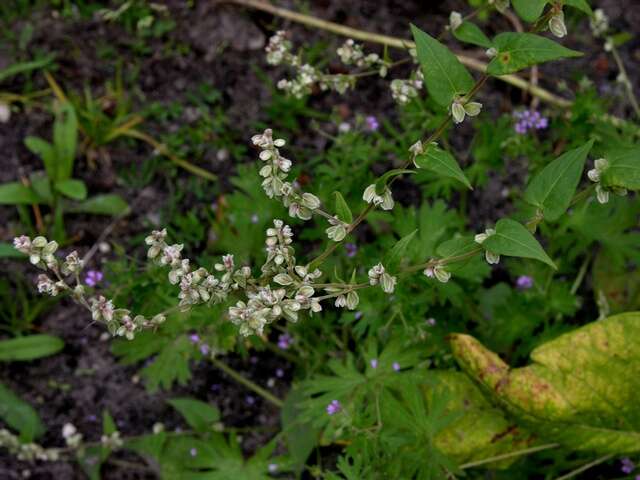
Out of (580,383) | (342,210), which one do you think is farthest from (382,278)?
(580,383)

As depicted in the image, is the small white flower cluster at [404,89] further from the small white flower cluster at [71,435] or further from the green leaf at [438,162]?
the small white flower cluster at [71,435]

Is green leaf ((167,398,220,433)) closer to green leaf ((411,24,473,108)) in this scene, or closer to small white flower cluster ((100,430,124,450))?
small white flower cluster ((100,430,124,450))

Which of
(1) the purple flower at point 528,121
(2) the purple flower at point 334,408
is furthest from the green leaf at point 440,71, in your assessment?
(1) the purple flower at point 528,121

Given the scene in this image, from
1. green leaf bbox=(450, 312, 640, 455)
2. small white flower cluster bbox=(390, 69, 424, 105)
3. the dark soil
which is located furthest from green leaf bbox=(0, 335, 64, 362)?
small white flower cluster bbox=(390, 69, 424, 105)

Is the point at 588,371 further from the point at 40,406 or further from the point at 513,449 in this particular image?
the point at 40,406

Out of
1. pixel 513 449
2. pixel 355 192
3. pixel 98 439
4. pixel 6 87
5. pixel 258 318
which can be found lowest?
pixel 98 439

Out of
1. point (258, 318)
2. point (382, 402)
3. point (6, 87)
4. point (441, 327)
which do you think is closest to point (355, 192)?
point (441, 327)
